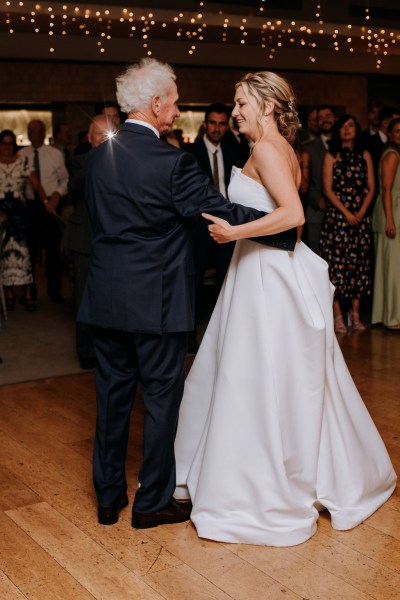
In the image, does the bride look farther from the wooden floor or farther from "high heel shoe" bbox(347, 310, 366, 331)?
"high heel shoe" bbox(347, 310, 366, 331)

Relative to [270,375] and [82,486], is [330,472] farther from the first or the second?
[82,486]

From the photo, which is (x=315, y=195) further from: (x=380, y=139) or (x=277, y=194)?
(x=277, y=194)

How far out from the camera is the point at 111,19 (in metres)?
10.1

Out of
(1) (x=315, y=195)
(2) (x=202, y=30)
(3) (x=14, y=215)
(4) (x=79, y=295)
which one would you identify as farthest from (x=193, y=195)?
(2) (x=202, y=30)

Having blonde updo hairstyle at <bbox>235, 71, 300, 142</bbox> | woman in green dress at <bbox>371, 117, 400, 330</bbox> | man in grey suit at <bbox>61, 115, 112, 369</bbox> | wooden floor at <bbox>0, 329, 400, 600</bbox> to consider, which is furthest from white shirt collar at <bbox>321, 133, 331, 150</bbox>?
blonde updo hairstyle at <bbox>235, 71, 300, 142</bbox>

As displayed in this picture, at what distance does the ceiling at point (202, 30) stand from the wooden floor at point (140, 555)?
7.19m

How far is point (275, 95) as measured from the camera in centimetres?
297

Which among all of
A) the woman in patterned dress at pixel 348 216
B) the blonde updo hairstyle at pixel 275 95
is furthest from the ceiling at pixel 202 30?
the blonde updo hairstyle at pixel 275 95

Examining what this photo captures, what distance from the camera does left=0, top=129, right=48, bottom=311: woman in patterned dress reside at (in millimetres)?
7625

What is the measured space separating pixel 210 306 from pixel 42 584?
4.97m

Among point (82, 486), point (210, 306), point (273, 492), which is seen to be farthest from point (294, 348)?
point (210, 306)

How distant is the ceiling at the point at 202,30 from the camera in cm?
993

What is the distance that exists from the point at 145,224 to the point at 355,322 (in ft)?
13.1

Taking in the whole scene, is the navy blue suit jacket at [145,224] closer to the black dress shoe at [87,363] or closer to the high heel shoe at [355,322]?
the black dress shoe at [87,363]
